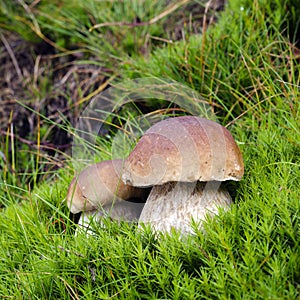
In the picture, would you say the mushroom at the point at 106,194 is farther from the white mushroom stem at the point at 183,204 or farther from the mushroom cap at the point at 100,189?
the white mushroom stem at the point at 183,204

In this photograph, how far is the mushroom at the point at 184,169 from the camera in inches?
67.7

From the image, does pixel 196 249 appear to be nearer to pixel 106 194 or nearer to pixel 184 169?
pixel 184 169

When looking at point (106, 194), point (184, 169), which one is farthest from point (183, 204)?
point (106, 194)

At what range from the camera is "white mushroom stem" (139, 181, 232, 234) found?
1819 millimetres

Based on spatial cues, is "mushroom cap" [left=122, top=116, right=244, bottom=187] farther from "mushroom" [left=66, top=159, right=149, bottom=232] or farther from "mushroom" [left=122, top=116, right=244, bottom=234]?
"mushroom" [left=66, top=159, right=149, bottom=232]

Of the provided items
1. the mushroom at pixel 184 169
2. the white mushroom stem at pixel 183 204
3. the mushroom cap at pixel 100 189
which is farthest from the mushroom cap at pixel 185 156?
the mushroom cap at pixel 100 189

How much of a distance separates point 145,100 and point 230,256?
1.81 metres

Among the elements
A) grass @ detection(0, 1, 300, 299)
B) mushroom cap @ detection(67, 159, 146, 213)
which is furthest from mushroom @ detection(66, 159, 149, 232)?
grass @ detection(0, 1, 300, 299)

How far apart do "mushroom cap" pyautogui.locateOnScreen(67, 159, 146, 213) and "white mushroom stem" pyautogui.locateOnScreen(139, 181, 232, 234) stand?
215mm

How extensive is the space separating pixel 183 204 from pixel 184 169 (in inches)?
8.8

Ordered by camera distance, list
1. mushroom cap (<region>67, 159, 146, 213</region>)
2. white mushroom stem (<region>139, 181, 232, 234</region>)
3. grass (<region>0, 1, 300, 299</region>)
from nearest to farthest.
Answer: grass (<region>0, 1, 300, 299</region>) < white mushroom stem (<region>139, 181, 232, 234</region>) < mushroom cap (<region>67, 159, 146, 213</region>)

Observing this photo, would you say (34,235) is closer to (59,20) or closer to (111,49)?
(111,49)

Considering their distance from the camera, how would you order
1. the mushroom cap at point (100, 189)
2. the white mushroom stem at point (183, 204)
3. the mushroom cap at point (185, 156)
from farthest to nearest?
the mushroom cap at point (100, 189) → the white mushroom stem at point (183, 204) → the mushroom cap at point (185, 156)

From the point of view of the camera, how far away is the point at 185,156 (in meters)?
1.72
